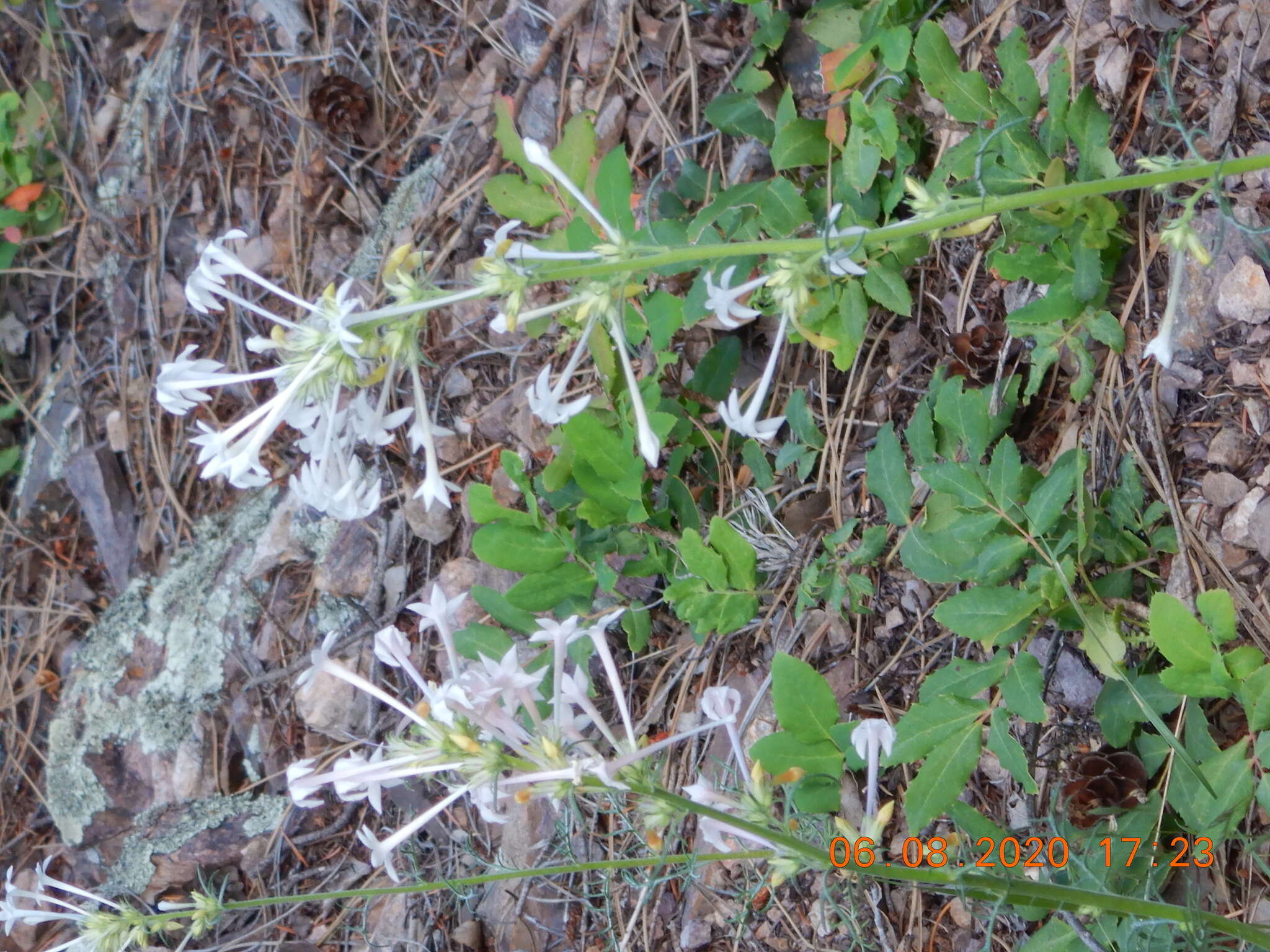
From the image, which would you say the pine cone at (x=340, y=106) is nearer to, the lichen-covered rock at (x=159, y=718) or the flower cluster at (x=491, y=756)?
the lichen-covered rock at (x=159, y=718)

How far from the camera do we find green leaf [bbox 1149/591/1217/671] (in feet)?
5.44

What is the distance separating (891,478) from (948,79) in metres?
0.87

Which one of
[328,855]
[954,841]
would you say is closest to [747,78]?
[954,841]

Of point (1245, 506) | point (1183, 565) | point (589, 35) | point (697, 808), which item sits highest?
point (589, 35)

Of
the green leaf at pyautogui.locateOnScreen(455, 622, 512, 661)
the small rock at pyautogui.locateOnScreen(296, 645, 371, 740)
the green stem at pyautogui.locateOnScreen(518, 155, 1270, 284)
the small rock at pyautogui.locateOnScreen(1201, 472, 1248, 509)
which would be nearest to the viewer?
the green stem at pyautogui.locateOnScreen(518, 155, 1270, 284)

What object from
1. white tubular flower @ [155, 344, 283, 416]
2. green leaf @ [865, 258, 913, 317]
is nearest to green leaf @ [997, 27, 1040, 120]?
green leaf @ [865, 258, 913, 317]

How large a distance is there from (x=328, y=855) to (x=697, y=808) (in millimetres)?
1951

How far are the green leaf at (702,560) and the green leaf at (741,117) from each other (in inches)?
42.3

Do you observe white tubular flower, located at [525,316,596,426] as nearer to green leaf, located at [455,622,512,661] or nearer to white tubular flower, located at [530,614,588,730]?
white tubular flower, located at [530,614,588,730]

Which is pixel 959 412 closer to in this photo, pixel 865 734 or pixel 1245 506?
pixel 1245 506

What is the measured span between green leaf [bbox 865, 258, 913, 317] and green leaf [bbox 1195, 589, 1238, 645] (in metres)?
0.85

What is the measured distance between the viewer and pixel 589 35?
3086 mm

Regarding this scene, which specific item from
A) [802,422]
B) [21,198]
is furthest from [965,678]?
[21,198]

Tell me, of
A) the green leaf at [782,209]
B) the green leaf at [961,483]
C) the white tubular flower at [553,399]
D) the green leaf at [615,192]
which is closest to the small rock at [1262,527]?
the green leaf at [961,483]
